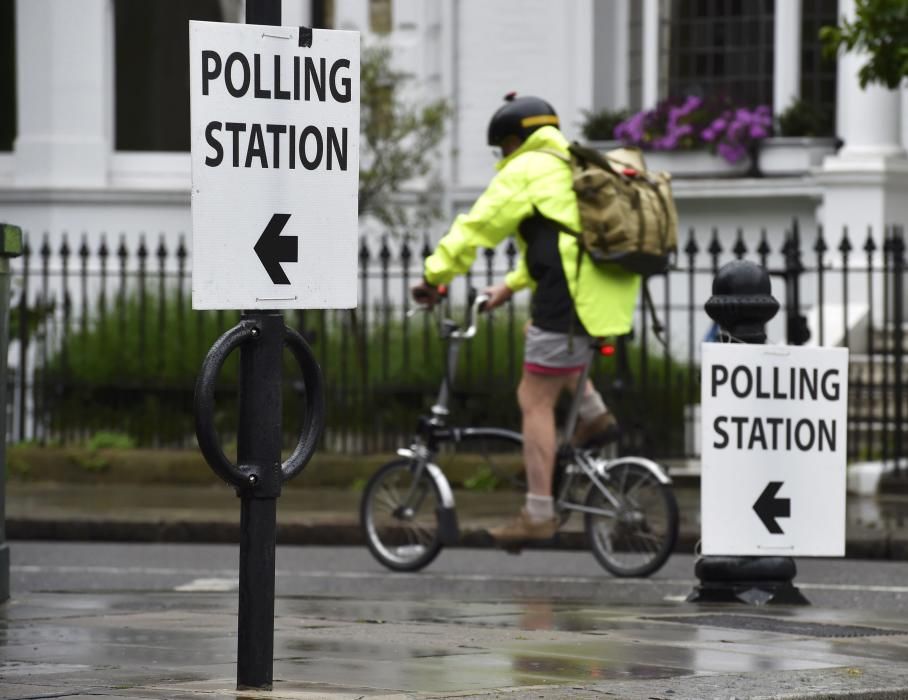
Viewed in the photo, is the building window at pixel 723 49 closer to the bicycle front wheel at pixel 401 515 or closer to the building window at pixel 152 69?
the building window at pixel 152 69

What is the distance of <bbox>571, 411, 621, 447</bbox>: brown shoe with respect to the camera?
9.50m

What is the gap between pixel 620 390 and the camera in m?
13.1

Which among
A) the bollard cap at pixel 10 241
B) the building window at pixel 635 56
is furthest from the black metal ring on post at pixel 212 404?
the building window at pixel 635 56

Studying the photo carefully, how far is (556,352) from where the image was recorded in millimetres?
9281

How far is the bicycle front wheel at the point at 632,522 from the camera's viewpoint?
363 inches

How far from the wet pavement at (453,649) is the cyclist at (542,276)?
1.32 m

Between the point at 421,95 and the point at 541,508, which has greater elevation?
the point at 421,95

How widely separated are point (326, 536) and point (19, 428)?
3997 millimetres

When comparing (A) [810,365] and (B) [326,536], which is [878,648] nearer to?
(A) [810,365]

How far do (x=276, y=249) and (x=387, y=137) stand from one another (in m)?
11.1

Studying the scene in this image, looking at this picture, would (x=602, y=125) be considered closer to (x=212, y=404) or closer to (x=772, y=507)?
(x=772, y=507)

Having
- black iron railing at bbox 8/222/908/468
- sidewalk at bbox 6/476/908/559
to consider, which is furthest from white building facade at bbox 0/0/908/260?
sidewalk at bbox 6/476/908/559

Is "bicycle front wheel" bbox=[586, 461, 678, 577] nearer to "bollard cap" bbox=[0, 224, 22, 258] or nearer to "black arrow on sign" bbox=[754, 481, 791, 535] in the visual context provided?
"black arrow on sign" bbox=[754, 481, 791, 535]

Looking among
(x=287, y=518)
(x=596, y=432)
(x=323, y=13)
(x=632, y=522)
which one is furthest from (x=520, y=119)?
(x=323, y=13)
